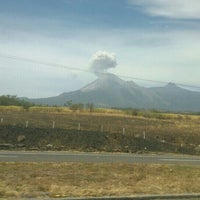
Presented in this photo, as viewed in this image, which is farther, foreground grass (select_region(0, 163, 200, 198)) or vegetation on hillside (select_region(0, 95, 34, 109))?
vegetation on hillside (select_region(0, 95, 34, 109))

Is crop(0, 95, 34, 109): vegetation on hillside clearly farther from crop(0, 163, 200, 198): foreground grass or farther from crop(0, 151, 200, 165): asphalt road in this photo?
crop(0, 163, 200, 198): foreground grass

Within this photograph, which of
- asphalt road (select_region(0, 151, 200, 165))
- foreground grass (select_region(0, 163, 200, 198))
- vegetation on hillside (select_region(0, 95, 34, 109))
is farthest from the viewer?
vegetation on hillside (select_region(0, 95, 34, 109))

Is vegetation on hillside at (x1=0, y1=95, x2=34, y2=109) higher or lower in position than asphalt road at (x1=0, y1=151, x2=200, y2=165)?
higher

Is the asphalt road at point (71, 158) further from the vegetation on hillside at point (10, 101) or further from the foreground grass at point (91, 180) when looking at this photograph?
the vegetation on hillside at point (10, 101)

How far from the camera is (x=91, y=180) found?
564 inches

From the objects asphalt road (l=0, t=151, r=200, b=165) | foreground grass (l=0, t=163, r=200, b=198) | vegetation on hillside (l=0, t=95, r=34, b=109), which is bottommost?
asphalt road (l=0, t=151, r=200, b=165)

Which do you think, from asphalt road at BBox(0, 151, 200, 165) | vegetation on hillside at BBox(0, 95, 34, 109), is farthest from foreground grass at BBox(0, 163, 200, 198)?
vegetation on hillside at BBox(0, 95, 34, 109)

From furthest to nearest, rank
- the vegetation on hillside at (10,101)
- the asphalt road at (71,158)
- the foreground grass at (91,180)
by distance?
1. the vegetation on hillside at (10,101)
2. the asphalt road at (71,158)
3. the foreground grass at (91,180)

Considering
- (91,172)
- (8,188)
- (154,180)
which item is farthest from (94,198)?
(91,172)

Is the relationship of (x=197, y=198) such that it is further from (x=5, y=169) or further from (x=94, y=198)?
(x=5, y=169)

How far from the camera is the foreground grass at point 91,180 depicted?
40.2ft

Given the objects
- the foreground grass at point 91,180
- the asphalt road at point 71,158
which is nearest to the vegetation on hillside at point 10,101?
the asphalt road at point 71,158

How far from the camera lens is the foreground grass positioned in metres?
12.2

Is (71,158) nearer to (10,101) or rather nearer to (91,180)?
(91,180)
